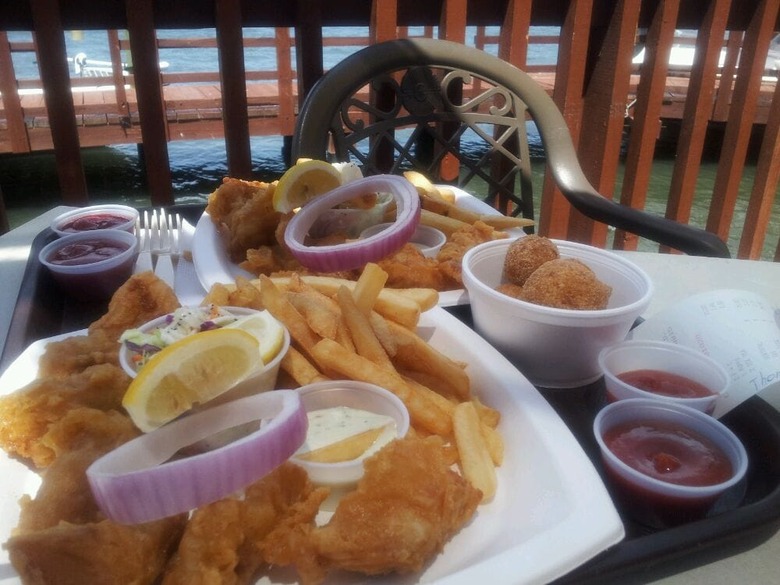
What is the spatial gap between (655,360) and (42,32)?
2876 mm

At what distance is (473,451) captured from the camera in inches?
47.3

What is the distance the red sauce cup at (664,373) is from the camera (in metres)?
1.31

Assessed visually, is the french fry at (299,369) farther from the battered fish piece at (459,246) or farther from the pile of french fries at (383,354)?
the battered fish piece at (459,246)

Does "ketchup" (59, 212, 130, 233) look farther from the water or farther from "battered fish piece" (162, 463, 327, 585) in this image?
the water

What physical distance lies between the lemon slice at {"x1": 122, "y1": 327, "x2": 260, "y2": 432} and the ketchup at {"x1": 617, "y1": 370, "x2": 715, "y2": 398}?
2.79ft

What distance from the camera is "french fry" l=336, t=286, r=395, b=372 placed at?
4.52ft

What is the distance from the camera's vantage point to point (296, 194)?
76.2 inches

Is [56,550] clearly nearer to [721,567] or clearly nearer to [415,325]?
[415,325]

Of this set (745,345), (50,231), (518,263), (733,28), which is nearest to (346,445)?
(518,263)

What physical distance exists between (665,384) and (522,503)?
19.4 inches

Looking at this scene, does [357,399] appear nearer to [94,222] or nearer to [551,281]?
[551,281]

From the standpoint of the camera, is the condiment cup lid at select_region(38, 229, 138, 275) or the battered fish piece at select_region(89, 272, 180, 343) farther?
the condiment cup lid at select_region(38, 229, 138, 275)

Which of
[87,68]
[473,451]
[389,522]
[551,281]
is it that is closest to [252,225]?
[551,281]

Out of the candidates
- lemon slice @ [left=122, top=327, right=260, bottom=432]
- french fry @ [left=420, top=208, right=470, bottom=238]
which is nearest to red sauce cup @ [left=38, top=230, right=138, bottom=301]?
french fry @ [left=420, top=208, right=470, bottom=238]
